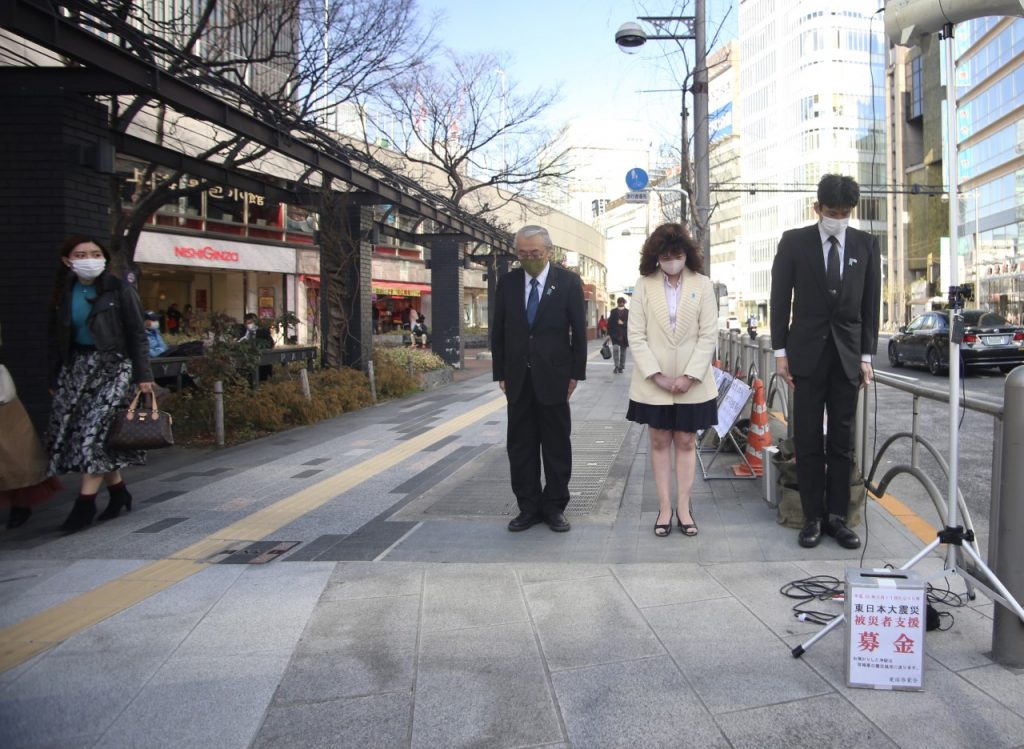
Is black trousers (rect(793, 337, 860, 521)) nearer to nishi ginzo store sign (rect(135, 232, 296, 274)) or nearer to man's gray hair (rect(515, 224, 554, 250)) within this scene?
man's gray hair (rect(515, 224, 554, 250))

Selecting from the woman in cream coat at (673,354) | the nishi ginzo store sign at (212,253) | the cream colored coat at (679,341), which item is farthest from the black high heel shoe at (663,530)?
the nishi ginzo store sign at (212,253)

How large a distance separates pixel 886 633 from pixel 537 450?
8.91ft

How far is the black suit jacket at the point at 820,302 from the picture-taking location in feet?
14.9

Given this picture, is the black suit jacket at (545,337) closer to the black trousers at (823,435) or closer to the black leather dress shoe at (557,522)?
the black leather dress shoe at (557,522)

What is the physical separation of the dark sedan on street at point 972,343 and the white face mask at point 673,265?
13764 mm

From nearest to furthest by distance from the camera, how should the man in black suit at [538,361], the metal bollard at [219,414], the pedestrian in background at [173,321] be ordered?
1. the man in black suit at [538,361]
2. the metal bollard at [219,414]
3. the pedestrian in background at [173,321]

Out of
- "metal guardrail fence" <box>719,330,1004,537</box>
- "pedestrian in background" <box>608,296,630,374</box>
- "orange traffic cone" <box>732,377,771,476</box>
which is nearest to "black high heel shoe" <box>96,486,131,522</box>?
"orange traffic cone" <box>732,377,771,476</box>

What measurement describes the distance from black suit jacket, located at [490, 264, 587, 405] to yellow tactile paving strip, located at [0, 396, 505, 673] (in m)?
1.98

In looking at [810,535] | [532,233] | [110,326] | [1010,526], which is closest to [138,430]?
[110,326]

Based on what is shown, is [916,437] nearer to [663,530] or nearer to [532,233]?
[663,530]

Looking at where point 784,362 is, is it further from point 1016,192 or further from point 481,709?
point 1016,192

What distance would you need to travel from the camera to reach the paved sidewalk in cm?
277

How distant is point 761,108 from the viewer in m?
103

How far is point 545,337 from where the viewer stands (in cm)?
510
